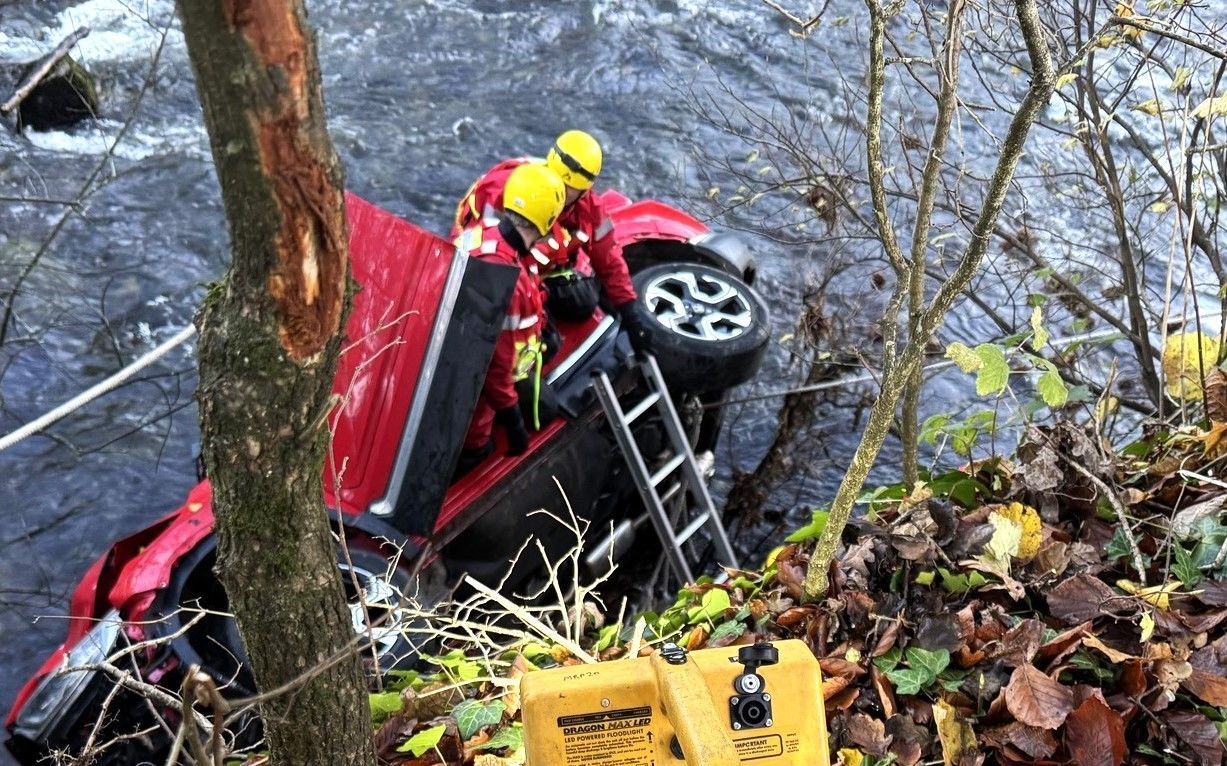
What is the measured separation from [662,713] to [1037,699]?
962mm

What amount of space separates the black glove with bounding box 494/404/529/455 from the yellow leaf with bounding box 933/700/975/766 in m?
2.14

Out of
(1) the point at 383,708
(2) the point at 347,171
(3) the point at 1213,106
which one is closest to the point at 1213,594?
(3) the point at 1213,106

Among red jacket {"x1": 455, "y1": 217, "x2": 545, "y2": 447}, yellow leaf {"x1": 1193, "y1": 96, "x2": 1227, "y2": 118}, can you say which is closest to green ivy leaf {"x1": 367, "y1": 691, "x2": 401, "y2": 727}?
red jacket {"x1": 455, "y1": 217, "x2": 545, "y2": 447}

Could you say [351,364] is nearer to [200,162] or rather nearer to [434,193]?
[434,193]

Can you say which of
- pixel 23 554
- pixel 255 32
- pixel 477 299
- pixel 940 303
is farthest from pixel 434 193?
pixel 255 32

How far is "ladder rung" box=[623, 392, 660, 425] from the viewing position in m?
4.41

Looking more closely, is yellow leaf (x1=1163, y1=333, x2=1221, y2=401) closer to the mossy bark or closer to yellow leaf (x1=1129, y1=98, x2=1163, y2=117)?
yellow leaf (x1=1129, y1=98, x2=1163, y2=117)

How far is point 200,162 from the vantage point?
7.71 meters

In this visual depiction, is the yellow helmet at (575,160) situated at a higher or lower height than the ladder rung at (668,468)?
higher

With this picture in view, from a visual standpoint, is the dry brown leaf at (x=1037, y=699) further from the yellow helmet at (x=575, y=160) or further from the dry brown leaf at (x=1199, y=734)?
the yellow helmet at (x=575, y=160)

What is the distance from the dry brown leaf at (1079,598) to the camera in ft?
8.24

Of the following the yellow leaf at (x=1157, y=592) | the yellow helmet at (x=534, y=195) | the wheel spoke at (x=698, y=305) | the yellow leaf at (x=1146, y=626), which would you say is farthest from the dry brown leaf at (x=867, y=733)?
the wheel spoke at (x=698, y=305)

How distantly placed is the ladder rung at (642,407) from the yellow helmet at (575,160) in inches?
39.8

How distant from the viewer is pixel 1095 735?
219cm
